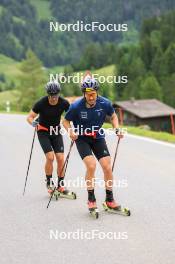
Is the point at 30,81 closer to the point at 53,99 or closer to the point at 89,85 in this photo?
the point at 53,99

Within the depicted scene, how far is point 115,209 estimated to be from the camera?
8.40 m

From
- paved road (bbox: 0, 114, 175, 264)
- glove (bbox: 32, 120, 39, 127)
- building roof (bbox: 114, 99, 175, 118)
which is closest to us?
paved road (bbox: 0, 114, 175, 264)

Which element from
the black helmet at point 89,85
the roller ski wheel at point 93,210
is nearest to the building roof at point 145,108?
the roller ski wheel at point 93,210

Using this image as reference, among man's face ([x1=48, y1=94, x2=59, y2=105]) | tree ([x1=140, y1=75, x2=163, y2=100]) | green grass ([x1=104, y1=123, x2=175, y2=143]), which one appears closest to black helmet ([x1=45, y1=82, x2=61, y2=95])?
man's face ([x1=48, y1=94, x2=59, y2=105])

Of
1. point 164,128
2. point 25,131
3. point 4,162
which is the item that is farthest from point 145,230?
point 164,128

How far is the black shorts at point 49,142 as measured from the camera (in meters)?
9.84

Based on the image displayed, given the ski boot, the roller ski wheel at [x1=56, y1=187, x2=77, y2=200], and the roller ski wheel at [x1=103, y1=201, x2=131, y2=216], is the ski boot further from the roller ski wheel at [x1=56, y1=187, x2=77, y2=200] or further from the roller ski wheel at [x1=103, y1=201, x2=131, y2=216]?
the roller ski wheel at [x1=103, y1=201, x2=131, y2=216]

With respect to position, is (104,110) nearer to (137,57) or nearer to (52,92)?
(52,92)

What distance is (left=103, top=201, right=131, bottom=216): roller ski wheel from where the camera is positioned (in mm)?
8266

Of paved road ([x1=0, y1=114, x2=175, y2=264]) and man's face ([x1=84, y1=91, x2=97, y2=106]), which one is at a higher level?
man's face ([x1=84, y1=91, x2=97, y2=106])

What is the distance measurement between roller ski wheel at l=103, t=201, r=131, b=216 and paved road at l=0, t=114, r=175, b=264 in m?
0.13

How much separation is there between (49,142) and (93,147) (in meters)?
1.54

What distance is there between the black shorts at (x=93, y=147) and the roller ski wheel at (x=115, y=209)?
26.7 inches

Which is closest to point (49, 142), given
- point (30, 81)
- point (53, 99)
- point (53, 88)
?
point (53, 99)
